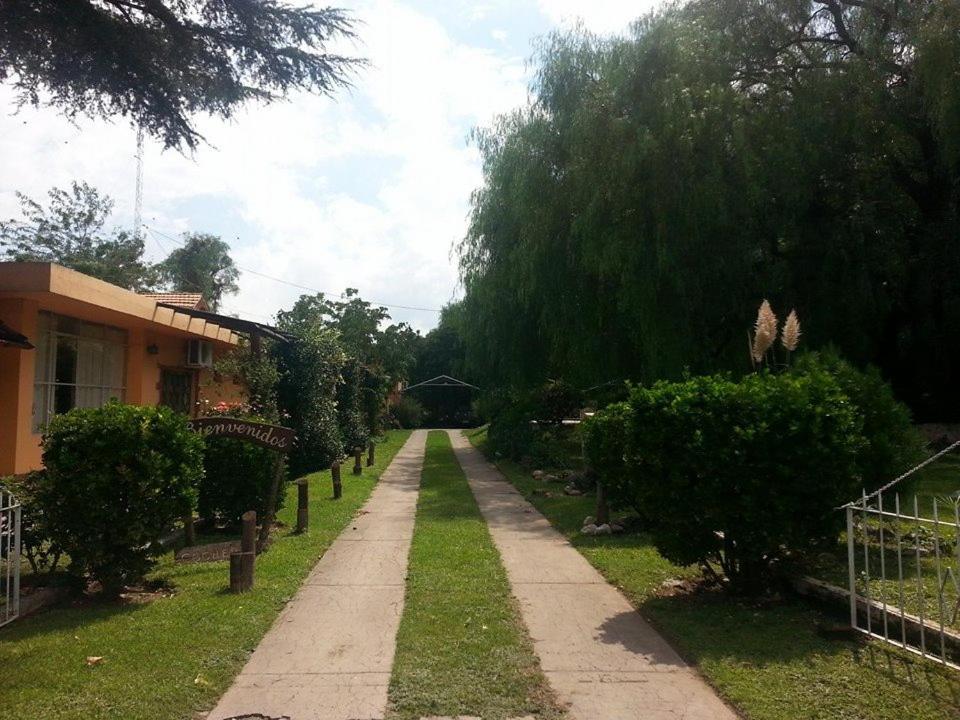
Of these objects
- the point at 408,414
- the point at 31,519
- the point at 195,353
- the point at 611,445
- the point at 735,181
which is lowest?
the point at 31,519

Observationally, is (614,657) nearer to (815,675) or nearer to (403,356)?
(815,675)

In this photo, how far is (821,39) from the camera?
728 inches

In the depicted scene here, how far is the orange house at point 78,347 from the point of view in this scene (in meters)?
11.7

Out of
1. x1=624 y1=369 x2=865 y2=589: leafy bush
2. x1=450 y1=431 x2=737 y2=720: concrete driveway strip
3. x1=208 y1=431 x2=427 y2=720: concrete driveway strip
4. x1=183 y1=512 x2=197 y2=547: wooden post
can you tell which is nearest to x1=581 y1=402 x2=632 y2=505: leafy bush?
x1=624 y1=369 x2=865 y2=589: leafy bush

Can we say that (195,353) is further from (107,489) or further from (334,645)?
(334,645)

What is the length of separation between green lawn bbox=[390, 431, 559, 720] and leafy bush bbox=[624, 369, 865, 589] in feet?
5.41

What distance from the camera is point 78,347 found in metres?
14.4

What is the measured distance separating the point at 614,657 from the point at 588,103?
528 inches

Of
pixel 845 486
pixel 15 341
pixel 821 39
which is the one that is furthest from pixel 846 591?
pixel 821 39

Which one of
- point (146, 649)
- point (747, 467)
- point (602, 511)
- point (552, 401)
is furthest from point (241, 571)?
point (552, 401)

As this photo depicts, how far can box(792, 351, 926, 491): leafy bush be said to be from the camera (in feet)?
27.6

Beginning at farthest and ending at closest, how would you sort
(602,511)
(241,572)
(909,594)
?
(602,511) → (241,572) → (909,594)

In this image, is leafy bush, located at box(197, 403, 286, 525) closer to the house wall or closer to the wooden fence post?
the wooden fence post

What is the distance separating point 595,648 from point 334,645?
1896 millimetres
